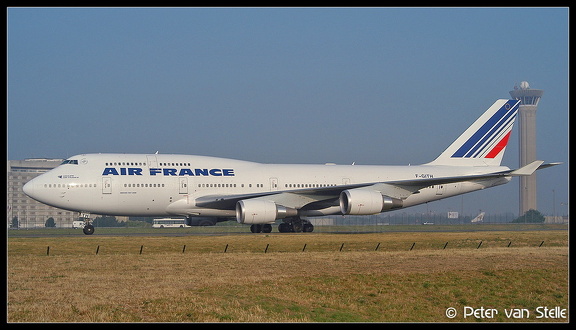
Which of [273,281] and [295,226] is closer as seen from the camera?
[273,281]

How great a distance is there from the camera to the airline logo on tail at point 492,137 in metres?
54.8

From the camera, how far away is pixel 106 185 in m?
43.4

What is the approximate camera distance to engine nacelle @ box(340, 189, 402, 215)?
43.3m

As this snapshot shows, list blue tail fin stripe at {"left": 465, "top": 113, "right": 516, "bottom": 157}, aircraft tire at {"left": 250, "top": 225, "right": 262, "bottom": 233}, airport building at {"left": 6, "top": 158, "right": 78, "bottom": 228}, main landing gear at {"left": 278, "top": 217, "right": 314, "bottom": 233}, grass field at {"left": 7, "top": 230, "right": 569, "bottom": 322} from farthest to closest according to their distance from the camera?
airport building at {"left": 6, "top": 158, "right": 78, "bottom": 228}
blue tail fin stripe at {"left": 465, "top": 113, "right": 516, "bottom": 157}
aircraft tire at {"left": 250, "top": 225, "right": 262, "bottom": 233}
main landing gear at {"left": 278, "top": 217, "right": 314, "bottom": 233}
grass field at {"left": 7, "top": 230, "right": 569, "bottom": 322}

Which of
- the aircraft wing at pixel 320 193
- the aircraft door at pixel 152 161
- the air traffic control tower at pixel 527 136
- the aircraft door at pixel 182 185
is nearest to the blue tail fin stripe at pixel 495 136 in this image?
the aircraft wing at pixel 320 193

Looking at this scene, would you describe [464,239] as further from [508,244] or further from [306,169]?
[306,169]

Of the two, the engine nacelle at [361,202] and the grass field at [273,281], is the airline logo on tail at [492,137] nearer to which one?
the engine nacelle at [361,202]

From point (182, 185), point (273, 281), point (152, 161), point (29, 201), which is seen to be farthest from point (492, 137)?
point (29, 201)

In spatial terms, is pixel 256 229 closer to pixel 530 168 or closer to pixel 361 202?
pixel 361 202

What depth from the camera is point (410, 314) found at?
71.5 ft

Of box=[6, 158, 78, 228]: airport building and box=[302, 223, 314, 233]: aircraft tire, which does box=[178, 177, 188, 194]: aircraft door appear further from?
box=[6, 158, 78, 228]: airport building

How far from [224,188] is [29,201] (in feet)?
269

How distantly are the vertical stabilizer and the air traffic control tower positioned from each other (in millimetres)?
104195

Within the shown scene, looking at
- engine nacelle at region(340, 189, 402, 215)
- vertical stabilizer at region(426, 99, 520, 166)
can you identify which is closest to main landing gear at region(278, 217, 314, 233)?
engine nacelle at region(340, 189, 402, 215)
